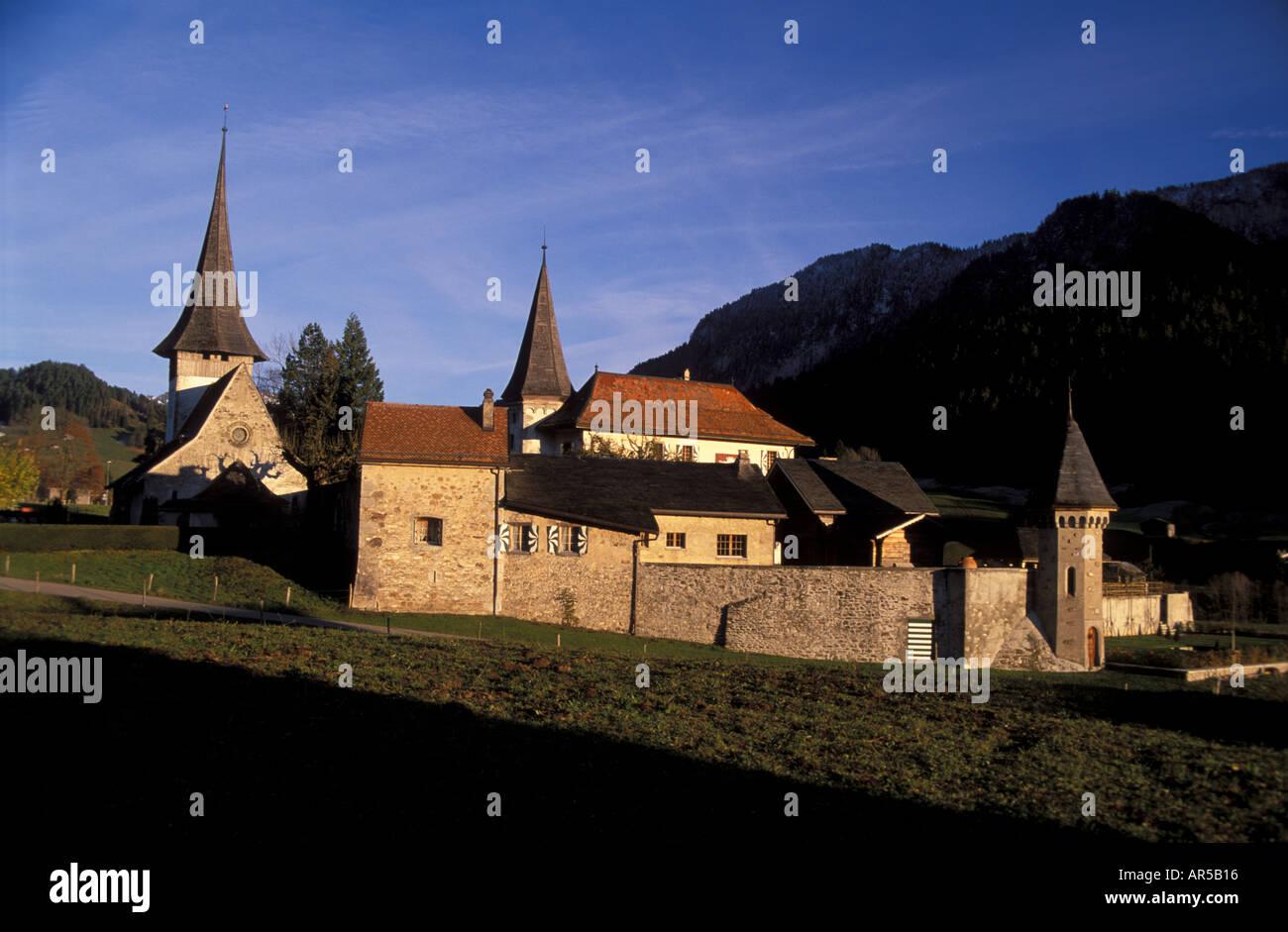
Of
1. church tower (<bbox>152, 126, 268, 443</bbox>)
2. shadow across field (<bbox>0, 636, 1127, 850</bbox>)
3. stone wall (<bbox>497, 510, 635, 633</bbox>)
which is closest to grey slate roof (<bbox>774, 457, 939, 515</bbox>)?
stone wall (<bbox>497, 510, 635, 633</bbox>)

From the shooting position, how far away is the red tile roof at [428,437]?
29.7 meters

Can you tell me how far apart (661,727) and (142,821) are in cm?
750

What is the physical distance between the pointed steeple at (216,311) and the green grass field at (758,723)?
112ft

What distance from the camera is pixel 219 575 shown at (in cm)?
3120


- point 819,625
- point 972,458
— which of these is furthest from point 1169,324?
point 819,625

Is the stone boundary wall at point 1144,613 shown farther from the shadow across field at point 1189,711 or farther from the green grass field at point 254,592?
the green grass field at point 254,592

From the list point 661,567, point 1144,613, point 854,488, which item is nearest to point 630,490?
point 661,567

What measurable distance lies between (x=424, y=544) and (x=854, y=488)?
18.4 metres

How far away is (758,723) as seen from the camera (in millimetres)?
15383

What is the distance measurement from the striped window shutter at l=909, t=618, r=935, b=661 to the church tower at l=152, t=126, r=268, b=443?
40929mm

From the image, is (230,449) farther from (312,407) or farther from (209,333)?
(209,333)

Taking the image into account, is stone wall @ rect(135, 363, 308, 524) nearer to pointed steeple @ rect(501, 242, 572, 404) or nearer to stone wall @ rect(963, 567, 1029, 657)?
pointed steeple @ rect(501, 242, 572, 404)

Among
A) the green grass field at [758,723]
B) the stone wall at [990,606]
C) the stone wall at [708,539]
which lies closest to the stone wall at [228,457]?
the green grass field at [758,723]
